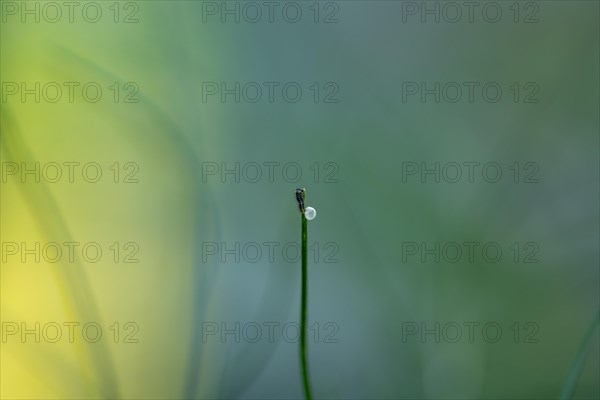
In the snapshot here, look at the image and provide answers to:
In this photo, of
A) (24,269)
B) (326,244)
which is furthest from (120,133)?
(326,244)

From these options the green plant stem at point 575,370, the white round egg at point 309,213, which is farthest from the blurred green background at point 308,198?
the white round egg at point 309,213

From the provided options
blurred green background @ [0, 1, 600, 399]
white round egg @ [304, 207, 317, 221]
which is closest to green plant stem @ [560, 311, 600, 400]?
blurred green background @ [0, 1, 600, 399]

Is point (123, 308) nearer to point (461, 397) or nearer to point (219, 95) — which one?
point (219, 95)

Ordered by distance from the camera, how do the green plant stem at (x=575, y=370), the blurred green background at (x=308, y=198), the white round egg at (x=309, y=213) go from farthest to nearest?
the blurred green background at (x=308, y=198)
the green plant stem at (x=575, y=370)
the white round egg at (x=309, y=213)

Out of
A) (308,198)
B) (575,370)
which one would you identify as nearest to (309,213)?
(308,198)

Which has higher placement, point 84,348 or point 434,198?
point 434,198

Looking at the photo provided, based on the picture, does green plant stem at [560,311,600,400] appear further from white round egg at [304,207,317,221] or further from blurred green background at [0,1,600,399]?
white round egg at [304,207,317,221]

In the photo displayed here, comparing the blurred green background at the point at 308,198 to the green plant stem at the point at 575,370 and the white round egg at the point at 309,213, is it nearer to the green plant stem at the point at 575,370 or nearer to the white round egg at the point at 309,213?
the green plant stem at the point at 575,370

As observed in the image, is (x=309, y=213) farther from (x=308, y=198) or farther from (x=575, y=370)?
(x=575, y=370)
